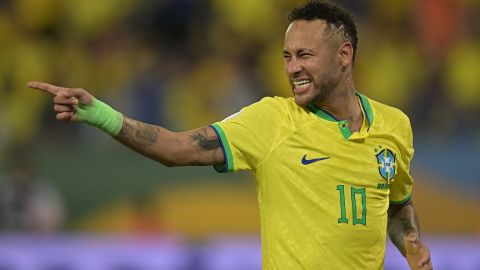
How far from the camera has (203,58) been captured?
36.5 feet

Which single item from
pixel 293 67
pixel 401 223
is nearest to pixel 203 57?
pixel 401 223

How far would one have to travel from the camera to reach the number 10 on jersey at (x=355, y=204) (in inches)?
186

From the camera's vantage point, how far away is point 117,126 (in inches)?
173

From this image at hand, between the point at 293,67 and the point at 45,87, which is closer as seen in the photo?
the point at 45,87

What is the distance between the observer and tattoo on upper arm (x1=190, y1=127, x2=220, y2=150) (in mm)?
4625

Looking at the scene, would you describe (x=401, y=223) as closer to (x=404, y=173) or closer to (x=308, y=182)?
(x=404, y=173)

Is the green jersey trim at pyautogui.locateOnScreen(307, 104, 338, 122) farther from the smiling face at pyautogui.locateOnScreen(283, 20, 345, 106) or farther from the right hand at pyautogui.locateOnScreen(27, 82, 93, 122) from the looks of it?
the right hand at pyautogui.locateOnScreen(27, 82, 93, 122)

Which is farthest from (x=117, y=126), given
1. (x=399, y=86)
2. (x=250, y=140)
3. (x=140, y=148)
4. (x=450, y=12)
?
(x=450, y=12)

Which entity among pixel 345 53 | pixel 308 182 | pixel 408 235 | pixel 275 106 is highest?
pixel 345 53

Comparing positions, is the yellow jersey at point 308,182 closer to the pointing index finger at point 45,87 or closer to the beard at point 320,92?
the beard at point 320,92

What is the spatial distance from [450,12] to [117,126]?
795 cm

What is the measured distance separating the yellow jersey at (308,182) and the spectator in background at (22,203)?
536 centimetres

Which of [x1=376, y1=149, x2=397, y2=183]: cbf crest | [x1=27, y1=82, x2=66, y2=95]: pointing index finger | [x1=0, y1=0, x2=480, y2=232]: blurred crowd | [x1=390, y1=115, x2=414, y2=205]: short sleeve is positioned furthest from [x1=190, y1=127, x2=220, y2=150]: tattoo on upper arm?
[x1=0, y1=0, x2=480, y2=232]: blurred crowd

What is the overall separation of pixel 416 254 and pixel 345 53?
103 cm
